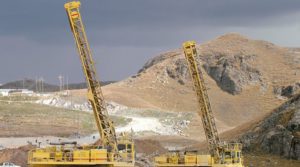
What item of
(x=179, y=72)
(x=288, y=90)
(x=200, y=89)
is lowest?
(x=200, y=89)

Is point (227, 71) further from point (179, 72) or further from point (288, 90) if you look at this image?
point (288, 90)

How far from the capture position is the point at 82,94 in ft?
573

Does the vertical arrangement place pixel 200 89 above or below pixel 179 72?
below

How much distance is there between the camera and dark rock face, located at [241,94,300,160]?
201 ft

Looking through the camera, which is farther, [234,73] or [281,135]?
[234,73]

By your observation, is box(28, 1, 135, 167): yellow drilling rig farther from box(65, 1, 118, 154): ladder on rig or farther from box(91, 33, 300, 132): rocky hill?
box(91, 33, 300, 132): rocky hill

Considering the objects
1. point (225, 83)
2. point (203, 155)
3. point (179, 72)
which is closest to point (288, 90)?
point (225, 83)

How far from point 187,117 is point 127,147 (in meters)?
112

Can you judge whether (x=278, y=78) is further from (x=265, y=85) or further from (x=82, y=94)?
(x=82, y=94)

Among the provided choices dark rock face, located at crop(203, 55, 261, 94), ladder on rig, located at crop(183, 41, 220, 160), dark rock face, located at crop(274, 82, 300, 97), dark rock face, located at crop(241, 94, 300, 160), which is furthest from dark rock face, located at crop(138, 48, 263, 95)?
ladder on rig, located at crop(183, 41, 220, 160)

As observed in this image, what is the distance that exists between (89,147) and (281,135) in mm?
29400

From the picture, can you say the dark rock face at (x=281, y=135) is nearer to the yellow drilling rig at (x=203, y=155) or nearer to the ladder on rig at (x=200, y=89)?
the yellow drilling rig at (x=203, y=155)

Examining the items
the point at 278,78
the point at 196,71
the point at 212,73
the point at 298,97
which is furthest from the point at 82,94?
the point at 196,71

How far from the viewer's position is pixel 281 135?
205 ft
